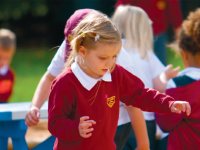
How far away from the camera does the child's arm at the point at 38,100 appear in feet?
12.9

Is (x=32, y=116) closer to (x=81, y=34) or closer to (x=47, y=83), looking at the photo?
(x=47, y=83)

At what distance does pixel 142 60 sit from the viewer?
184 inches

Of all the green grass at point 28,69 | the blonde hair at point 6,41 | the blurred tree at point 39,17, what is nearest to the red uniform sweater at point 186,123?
the blonde hair at point 6,41

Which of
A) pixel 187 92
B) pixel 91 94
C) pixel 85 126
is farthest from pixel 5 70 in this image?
pixel 85 126

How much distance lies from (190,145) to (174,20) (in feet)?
12.0

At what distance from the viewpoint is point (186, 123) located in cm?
415

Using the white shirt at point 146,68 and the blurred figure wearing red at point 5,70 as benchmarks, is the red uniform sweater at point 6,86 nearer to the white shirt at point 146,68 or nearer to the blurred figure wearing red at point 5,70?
the blurred figure wearing red at point 5,70

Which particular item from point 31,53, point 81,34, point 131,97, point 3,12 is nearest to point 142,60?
point 131,97

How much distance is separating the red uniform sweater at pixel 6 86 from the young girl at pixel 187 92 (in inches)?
92.0

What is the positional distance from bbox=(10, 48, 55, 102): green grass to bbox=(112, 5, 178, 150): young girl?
431cm

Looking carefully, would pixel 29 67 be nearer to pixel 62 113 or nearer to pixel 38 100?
pixel 38 100

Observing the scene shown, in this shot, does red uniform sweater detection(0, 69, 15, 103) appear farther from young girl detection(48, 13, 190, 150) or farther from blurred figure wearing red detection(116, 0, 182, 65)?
young girl detection(48, 13, 190, 150)

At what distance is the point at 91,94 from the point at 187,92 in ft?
2.68

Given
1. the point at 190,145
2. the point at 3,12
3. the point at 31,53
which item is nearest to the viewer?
the point at 190,145
